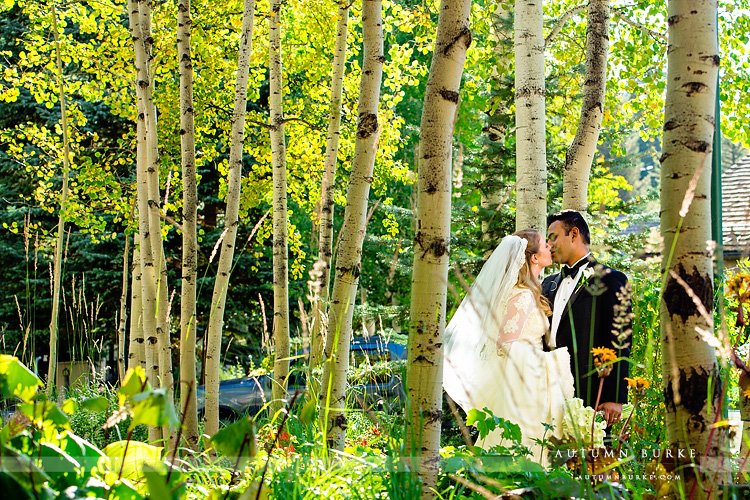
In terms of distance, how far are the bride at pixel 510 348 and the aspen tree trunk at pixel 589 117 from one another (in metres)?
0.84

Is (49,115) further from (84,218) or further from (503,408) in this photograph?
(503,408)

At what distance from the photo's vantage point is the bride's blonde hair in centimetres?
384

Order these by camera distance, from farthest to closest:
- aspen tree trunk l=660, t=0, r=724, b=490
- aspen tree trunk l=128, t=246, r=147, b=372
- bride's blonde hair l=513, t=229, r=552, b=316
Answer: aspen tree trunk l=128, t=246, r=147, b=372 → bride's blonde hair l=513, t=229, r=552, b=316 → aspen tree trunk l=660, t=0, r=724, b=490

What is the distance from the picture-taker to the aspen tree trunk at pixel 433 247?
7.26ft

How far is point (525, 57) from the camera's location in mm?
5016

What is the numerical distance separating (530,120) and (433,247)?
295cm

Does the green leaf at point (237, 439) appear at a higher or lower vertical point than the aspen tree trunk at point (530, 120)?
lower

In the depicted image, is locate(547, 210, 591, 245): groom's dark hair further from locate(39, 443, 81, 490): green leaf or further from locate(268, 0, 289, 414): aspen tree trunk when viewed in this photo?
locate(39, 443, 81, 490): green leaf

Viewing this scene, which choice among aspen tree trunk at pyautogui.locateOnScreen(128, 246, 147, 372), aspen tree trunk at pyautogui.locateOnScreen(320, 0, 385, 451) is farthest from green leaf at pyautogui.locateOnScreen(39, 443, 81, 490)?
aspen tree trunk at pyautogui.locateOnScreen(128, 246, 147, 372)

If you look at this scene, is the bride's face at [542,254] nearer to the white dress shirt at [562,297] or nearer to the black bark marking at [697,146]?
the white dress shirt at [562,297]

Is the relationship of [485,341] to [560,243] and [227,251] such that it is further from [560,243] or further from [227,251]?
[227,251]

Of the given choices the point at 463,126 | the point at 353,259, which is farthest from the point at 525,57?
the point at 463,126

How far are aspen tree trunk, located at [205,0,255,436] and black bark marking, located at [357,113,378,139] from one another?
1.21 metres

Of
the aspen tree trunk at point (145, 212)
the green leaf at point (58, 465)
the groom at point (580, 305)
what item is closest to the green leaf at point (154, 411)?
the green leaf at point (58, 465)
